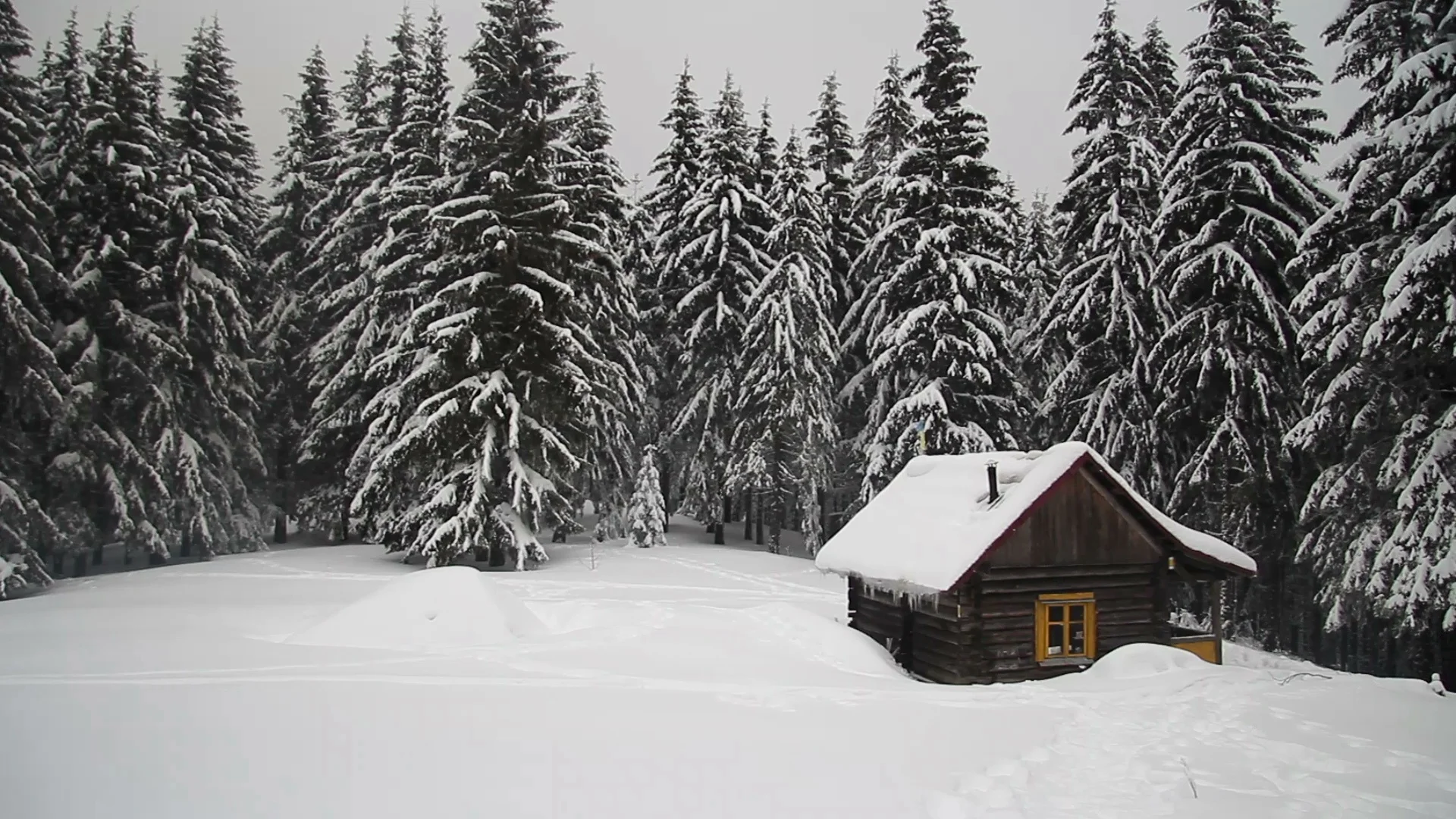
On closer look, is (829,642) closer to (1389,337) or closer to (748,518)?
(1389,337)

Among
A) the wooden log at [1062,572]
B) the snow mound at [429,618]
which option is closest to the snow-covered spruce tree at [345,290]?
the snow mound at [429,618]

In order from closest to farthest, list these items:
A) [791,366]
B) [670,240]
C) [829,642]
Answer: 1. [829,642]
2. [791,366]
3. [670,240]

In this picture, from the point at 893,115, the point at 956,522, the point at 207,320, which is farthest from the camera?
the point at 893,115

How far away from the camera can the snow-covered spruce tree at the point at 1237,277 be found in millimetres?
20438

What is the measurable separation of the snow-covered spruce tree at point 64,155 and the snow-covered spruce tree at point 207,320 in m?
2.29

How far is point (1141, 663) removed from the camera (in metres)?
14.8

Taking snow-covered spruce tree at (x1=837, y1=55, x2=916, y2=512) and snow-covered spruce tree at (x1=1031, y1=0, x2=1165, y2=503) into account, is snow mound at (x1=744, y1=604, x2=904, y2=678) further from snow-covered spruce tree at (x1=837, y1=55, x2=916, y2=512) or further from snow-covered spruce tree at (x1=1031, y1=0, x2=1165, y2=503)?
snow-covered spruce tree at (x1=837, y1=55, x2=916, y2=512)

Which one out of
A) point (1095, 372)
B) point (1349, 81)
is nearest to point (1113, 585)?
point (1095, 372)

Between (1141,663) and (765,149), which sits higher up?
(765,149)

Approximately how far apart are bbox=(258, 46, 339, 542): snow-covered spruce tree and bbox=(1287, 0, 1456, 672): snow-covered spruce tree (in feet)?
107

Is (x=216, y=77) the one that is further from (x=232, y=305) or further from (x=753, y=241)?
(x=753, y=241)

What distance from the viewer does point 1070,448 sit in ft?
51.1

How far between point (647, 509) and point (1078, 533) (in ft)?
62.8

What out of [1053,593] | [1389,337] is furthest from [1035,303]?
[1053,593]
